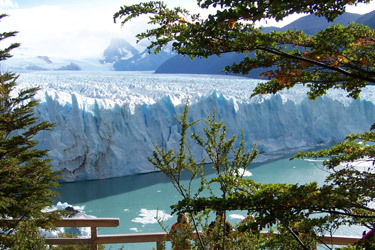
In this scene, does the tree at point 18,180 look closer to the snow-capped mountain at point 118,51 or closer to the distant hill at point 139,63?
the distant hill at point 139,63

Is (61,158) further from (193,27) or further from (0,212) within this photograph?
(193,27)

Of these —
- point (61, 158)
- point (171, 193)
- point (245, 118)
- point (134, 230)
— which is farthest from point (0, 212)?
point (245, 118)

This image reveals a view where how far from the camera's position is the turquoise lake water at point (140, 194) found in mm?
6324

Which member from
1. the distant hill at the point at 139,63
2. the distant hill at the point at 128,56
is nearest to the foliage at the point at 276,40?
the distant hill at the point at 128,56

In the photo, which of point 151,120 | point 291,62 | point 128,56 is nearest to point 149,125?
point 151,120

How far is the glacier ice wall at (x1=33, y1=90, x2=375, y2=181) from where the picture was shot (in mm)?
9195

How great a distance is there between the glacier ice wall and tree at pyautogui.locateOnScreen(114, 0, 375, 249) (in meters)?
7.96

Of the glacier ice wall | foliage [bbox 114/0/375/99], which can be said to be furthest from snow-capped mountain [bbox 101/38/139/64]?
foliage [bbox 114/0/375/99]

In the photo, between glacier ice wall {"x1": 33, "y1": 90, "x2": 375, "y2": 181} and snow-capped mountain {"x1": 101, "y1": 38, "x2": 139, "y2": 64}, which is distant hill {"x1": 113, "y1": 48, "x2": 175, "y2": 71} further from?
glacier ice wall {"x1": 33, "y1": 90, "x2": 375, "y2": 181}

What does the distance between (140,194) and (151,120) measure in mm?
2753

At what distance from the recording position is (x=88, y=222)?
8.04 ft

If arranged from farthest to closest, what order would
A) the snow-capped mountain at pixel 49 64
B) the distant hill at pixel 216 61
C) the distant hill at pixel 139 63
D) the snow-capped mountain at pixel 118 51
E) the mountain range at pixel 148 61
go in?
the snow-capped mountain at pixel 118 51 < the distant hill at pixel 139 63 < the snow-capped mountain at pixel 49 64 < the distant hill at pixel 216 61 < the mountain range at pixel 148 61

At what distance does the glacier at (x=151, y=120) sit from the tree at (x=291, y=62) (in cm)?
591

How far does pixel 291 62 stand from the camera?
1671 millimetres
